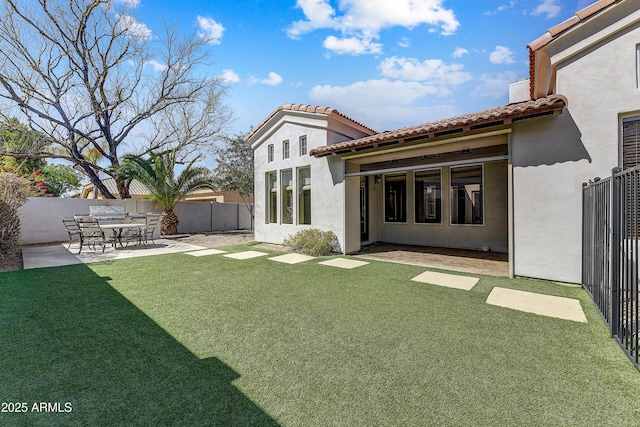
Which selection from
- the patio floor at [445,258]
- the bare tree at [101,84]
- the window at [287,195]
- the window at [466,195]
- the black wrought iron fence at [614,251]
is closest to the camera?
the black wrought iron fence at [614,251]

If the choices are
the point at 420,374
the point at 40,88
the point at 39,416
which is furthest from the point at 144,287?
the point at 40,88

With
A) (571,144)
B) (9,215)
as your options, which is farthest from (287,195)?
(9,215)

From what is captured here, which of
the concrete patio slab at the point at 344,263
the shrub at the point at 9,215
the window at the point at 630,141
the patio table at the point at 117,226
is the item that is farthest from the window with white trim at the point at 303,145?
the shrub at the point at 9,215

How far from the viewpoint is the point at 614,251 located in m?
3.74

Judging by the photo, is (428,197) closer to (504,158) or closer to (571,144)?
(504,158)

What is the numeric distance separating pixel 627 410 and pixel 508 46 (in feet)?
39.7

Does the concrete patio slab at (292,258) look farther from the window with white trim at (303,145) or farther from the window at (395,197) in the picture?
the window at (395,197)

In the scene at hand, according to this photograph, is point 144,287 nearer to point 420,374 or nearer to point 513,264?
point 420,374

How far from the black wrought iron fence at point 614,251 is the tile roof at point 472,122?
183cm

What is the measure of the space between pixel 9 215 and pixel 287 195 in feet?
31.8

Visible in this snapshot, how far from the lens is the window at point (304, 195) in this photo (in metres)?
11.6

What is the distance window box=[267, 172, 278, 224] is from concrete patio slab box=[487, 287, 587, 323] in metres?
9.65

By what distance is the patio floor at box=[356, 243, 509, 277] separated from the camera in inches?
313

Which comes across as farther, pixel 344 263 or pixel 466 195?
pixel 466 195
